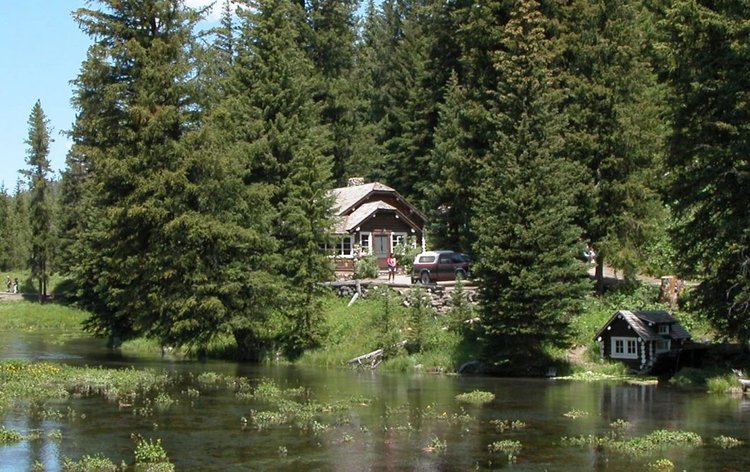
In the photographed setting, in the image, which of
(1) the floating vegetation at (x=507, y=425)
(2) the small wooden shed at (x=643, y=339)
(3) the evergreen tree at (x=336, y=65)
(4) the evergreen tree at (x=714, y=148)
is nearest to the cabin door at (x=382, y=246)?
(3) the evergreen tree at (x=336, y=65)

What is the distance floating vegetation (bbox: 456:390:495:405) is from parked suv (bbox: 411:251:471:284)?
2021cm

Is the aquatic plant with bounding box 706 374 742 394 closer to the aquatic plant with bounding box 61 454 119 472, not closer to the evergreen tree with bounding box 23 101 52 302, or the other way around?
the aquatic plant with bounding box 61 454 119 472

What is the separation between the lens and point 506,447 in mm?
20844

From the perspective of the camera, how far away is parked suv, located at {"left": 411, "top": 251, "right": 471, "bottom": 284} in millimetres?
50219

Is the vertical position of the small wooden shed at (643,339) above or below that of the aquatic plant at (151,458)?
above

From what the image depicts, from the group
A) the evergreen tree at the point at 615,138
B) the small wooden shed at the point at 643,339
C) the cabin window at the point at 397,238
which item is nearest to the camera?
the small wooden shed at the point at 643,339

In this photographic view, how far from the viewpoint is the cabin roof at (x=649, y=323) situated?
35.7m

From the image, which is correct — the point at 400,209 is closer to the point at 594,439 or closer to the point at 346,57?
the point at 346,57

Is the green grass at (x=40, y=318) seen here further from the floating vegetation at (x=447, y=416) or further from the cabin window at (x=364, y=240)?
the floating vegetation at (x=447, y=416)

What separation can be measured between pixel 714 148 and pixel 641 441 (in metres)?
15.5

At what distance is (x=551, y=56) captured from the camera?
46.0 m

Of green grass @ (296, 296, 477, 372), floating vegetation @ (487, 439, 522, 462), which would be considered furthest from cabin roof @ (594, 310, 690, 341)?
floating vegetation @ (487, 439, 522, 462)

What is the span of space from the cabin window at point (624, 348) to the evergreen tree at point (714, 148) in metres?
3.40

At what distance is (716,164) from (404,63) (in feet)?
168
